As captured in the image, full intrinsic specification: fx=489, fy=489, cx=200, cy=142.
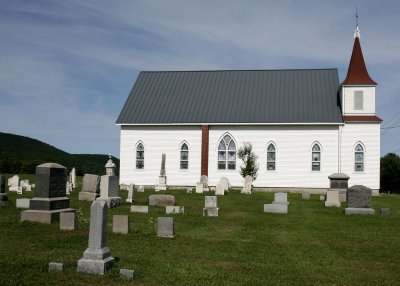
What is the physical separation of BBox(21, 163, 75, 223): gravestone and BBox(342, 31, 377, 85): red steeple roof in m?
26.2

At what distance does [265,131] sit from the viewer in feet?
124

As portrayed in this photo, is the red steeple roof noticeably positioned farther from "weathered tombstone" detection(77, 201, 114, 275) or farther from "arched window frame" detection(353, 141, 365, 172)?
"weathered tombstone" detection(77, 201, 114, 275)

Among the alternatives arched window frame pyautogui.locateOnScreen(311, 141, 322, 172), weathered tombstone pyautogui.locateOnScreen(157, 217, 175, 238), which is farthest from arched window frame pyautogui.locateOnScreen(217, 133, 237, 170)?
weathered tombstone pyautogui.locateOnScreen(157, 217, 175, 238)

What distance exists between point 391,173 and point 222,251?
54.6 metres

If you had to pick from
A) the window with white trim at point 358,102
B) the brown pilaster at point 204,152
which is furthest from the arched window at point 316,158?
the brown pilaster at point 204,152

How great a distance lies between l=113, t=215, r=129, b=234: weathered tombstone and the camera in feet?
45.6

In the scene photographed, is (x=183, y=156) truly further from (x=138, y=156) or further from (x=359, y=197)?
(x=359, y=197)

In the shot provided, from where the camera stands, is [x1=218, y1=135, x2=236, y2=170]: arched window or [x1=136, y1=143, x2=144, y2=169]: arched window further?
[x1=136, y1=143, x2=144, y2=169]: arched window

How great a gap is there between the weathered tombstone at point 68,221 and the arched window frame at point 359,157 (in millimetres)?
26815

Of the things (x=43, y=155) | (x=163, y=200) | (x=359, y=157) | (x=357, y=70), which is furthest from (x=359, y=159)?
(x=43, y=155)

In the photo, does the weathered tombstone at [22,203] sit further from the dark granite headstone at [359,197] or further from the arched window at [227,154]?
the arched window at [227,154]

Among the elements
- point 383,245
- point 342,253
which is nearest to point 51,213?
point 342,253

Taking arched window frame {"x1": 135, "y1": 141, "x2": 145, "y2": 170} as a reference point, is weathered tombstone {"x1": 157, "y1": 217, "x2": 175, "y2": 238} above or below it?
below

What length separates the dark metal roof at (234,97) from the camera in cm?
3800
